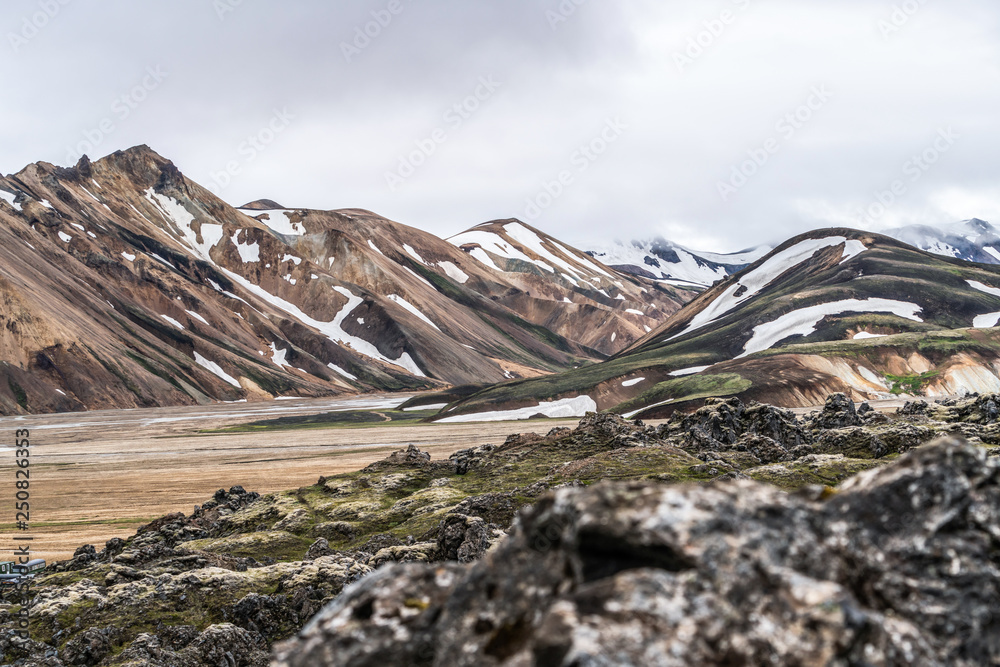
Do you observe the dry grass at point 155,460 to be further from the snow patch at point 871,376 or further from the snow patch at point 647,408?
the snow patch at point 871,376

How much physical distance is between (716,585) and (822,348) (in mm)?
133260

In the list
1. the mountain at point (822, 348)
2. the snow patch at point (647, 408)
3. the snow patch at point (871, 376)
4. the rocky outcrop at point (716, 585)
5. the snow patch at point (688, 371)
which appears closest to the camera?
the rocky outcrop at point (716, 585)

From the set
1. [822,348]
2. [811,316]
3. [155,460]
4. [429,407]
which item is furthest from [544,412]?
[811,316]

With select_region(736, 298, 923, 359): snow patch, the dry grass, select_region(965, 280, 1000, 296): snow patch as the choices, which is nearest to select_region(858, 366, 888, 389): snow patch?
select_region(736, 298, 923, 359): snow patch

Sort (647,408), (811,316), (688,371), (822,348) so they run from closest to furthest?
(647,408) → (822,348) → (688,371) → (811,316)

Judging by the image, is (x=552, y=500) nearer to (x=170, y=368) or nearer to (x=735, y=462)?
(x=735, y=462)

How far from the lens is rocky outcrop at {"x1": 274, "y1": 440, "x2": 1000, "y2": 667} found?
5215 mm

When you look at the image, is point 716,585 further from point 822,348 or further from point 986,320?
→ point 986,320

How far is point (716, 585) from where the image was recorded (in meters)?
5.45

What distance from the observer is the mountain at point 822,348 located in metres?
111

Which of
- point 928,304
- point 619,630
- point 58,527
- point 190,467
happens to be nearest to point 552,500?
point 619,630

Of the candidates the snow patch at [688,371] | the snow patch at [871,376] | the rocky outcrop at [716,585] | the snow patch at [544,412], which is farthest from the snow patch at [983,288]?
the rocky outcrop at [716,585]

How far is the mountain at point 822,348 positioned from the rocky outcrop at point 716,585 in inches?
4179

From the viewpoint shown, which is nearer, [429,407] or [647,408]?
[647,408]
